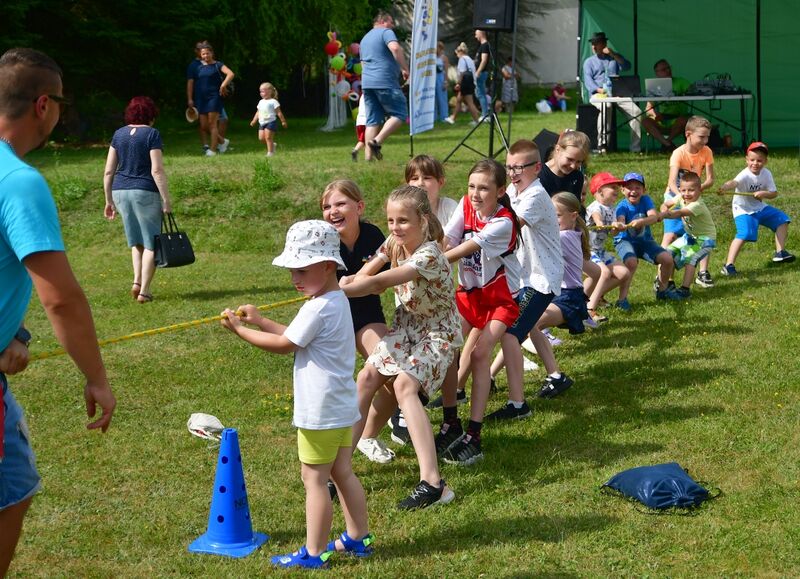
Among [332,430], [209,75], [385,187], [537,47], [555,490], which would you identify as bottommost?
[555,490]

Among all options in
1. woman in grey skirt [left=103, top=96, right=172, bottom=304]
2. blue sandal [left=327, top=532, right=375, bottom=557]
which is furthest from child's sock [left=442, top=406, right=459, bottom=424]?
woman in grey skirt [left=103, top=96, right=172, bottom=304]

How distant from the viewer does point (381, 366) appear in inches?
219

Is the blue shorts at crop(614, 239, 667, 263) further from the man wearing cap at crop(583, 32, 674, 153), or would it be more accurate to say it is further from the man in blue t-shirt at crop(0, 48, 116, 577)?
the man wearing cap at crop(583, 32, 674, 153)

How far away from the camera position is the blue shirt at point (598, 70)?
1791cm

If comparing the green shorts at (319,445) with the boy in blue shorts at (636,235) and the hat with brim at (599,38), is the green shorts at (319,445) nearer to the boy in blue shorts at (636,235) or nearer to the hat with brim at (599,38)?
the boy in blue shorts at (636,235)

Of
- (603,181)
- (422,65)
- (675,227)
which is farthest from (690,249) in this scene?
(422,65)

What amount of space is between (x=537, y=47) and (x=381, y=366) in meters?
35.5

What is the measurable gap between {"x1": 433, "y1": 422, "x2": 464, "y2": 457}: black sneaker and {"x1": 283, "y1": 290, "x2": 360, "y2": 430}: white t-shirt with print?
1668 millimetres

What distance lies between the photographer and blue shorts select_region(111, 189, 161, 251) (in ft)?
34.4

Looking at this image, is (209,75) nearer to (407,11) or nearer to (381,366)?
(381,366)

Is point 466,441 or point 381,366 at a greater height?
point 381,366

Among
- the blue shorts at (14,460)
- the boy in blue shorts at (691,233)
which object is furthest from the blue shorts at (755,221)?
the blue shorts at (14,460)

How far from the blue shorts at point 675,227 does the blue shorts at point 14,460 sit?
8.32 m

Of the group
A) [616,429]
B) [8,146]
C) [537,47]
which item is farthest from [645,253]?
[537,47]
